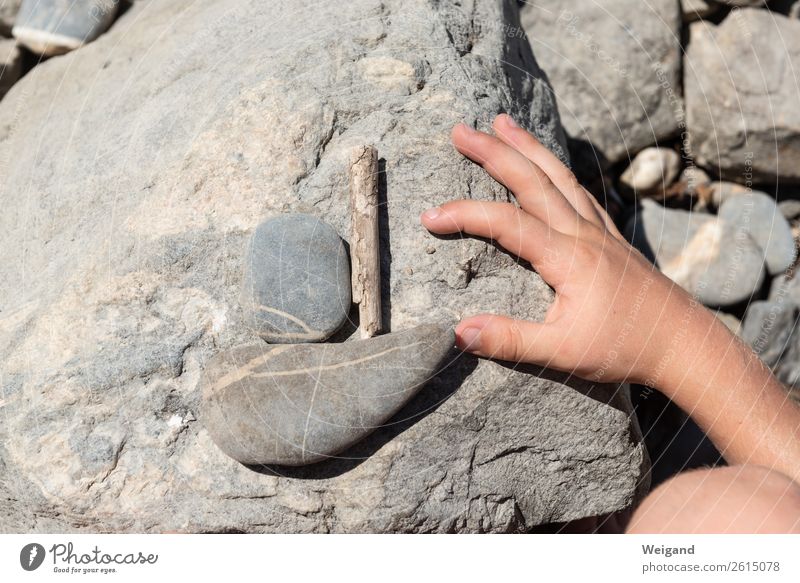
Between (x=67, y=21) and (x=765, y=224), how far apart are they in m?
3.80

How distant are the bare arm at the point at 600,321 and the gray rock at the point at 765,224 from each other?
1422 millimetres

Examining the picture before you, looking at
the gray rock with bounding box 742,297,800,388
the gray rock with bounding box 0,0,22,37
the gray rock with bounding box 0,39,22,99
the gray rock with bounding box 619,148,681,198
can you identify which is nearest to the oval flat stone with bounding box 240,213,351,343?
the gray rock with bounding box 0,39,22,99

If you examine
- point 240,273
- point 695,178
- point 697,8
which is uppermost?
point 240,273

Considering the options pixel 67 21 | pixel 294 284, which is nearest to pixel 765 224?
pixel 294 284

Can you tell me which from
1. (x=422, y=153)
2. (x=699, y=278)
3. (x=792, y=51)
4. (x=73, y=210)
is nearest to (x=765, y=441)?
(x=699, y=278)

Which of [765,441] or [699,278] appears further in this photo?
[699,278]

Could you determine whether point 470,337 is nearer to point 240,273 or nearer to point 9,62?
point 240,273

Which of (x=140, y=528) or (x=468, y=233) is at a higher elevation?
(x=468, y=233)

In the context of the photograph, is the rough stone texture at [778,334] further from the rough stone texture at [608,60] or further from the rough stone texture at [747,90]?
the rough stone texture at [608,60]

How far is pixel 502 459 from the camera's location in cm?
248

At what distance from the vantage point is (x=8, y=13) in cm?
367
